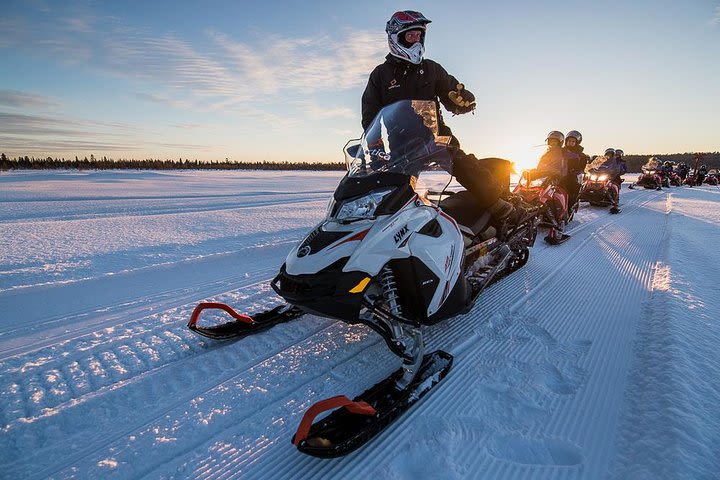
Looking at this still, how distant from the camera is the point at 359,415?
5.87 ft

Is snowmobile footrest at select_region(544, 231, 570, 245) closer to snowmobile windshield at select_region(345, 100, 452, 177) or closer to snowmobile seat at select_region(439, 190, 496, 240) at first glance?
snowmobile seat at select_region(439, 190, 496, 240)

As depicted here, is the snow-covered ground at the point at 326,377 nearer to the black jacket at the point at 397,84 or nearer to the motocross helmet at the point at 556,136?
the black jacket at the point at 397,84

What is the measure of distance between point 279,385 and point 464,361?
1.14 m

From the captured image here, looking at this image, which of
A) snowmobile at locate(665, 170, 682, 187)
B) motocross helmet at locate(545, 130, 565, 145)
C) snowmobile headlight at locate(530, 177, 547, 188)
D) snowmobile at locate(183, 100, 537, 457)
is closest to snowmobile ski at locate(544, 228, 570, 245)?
snowmobile headlight at locate(530, 177, 547, 188)

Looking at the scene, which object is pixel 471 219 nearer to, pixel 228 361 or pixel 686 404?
pixel 686 404

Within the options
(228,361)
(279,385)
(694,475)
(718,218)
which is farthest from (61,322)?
(718,218)

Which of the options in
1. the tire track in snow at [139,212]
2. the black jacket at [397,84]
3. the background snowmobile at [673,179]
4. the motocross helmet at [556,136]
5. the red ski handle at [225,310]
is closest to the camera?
the red ski handle at [225,310]

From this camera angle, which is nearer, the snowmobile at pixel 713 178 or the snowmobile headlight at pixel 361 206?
the snowmobile headlight at pixel 361 206

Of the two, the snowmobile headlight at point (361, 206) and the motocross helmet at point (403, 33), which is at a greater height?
the motocross helmet at point (403, 33)

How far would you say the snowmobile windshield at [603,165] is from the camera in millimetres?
10736

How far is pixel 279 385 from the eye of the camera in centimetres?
211

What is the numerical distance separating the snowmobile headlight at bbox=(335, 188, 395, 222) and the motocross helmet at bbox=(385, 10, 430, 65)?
72.4 inches

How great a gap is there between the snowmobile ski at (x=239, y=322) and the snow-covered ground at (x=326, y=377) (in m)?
0.07

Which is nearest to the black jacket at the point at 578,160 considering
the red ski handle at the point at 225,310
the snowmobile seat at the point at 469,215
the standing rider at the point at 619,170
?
the standing rider at the point at 619,170
